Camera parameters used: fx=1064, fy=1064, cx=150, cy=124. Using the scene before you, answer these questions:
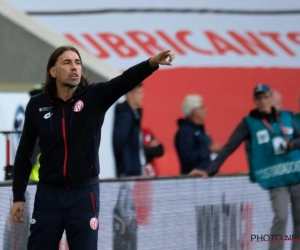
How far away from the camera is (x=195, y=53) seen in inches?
764

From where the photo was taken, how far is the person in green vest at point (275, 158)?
855cm

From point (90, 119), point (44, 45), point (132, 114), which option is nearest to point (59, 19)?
point (44, 45)

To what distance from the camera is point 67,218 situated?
608cm

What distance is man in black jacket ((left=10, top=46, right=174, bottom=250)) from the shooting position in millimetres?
6059

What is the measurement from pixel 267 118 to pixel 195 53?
425 inches

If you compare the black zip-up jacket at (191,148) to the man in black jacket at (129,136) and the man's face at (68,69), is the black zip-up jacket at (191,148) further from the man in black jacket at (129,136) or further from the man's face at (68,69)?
Result: the man's face at (68,69)

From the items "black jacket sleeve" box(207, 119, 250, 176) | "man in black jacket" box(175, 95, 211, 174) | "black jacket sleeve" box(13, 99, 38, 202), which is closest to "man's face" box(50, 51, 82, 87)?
"black jacket sleeve" box(13, 99, 38, 202)

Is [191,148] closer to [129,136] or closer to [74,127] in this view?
[129,136]

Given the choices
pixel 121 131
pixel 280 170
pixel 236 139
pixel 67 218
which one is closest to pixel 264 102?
pixel 236 139

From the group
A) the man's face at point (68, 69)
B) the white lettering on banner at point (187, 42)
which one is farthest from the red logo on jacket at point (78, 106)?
the white lettering on banner at point (187, 42)

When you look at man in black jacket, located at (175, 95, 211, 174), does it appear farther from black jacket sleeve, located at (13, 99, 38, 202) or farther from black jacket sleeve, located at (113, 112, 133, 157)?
black jacket sleeve, located at (13, 99, 38, 202)

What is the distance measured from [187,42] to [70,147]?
13436 mm

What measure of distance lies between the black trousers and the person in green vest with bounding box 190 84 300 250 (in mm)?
2476

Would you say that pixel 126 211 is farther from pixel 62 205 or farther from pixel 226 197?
pixel 62 205
